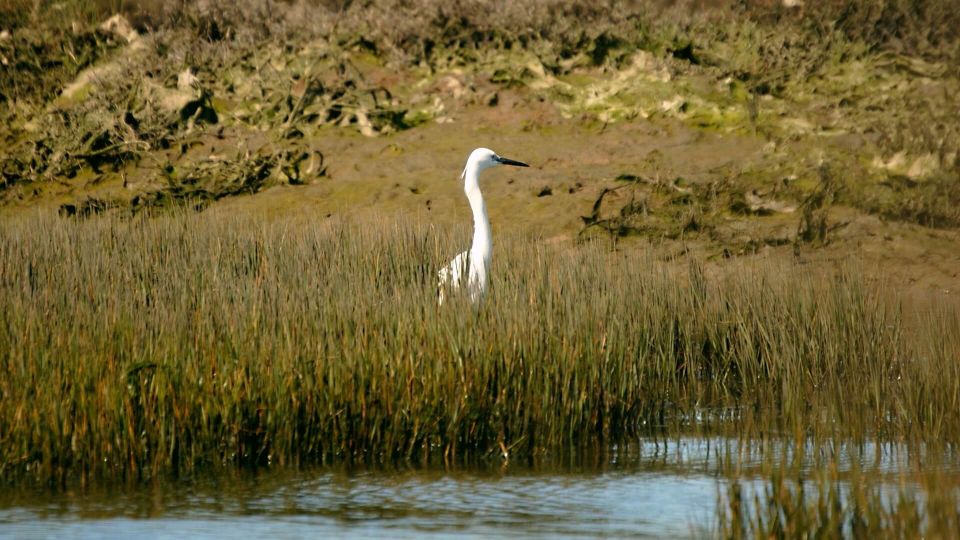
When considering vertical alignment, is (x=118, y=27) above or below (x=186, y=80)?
above

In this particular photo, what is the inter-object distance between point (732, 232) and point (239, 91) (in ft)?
22.5

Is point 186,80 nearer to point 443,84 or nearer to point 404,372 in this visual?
point 443,84

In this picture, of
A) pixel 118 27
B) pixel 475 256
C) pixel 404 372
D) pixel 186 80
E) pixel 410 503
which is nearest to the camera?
pixel 410 503

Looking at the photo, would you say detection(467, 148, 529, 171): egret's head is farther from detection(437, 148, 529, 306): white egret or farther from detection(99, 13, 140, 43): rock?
detection(99, 13, 140, 43): rock

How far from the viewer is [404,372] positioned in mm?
7160

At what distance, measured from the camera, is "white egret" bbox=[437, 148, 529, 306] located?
8.65 metres

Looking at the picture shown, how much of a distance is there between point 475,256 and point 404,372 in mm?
2650

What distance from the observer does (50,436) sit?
6637 millimetres

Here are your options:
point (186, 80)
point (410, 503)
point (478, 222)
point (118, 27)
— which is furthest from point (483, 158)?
point (118, 27)

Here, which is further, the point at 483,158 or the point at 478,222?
the point at 483,158

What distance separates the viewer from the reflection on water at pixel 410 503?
6047 millimetres

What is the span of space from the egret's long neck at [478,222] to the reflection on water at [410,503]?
111 inches

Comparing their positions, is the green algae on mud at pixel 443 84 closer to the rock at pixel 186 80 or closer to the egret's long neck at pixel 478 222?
the rock at pixel 186 80

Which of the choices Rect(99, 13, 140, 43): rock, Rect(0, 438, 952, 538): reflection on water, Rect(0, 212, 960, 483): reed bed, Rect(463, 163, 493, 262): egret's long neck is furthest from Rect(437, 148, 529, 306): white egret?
Rect(99, 13, 140, 43): rock
